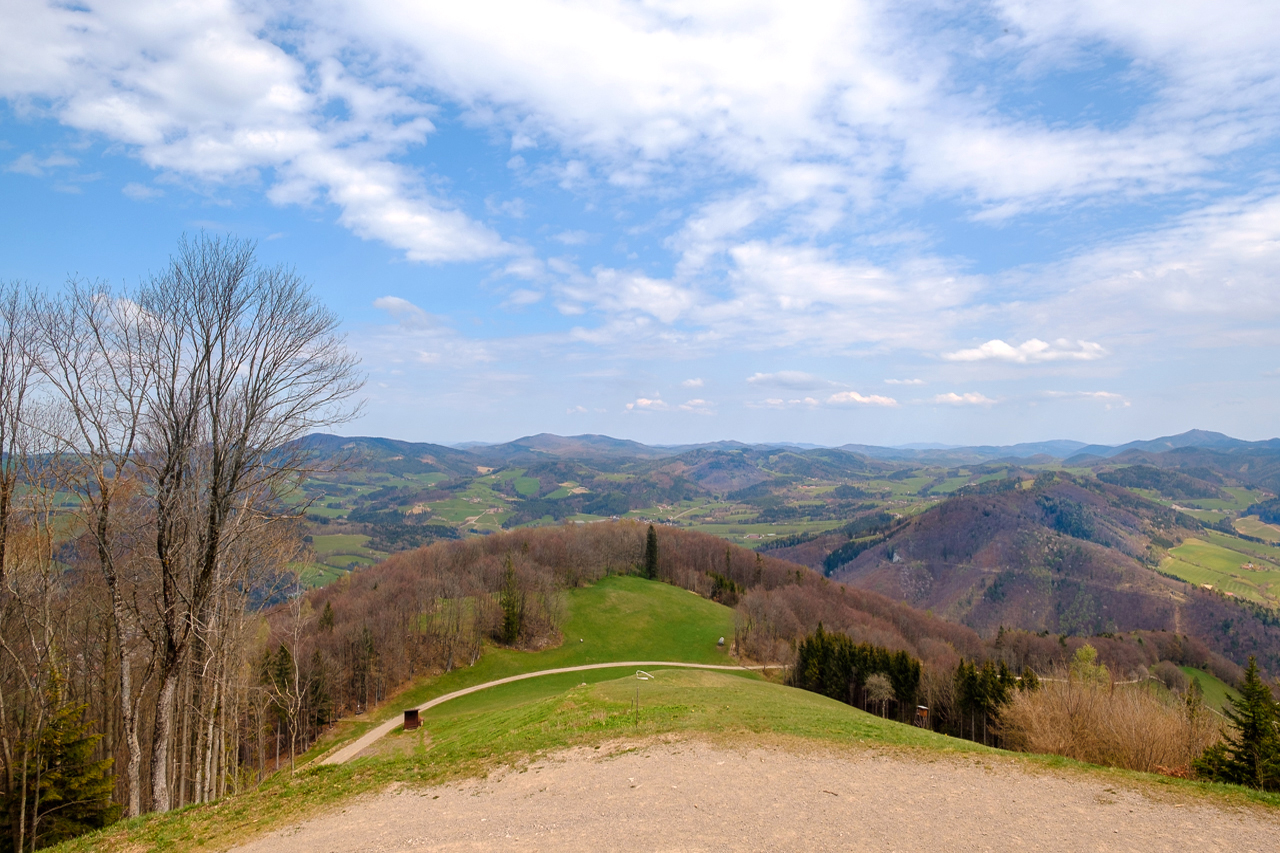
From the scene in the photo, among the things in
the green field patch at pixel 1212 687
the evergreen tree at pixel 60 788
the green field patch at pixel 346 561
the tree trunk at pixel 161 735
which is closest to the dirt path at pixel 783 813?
the tree trunk at pixel 161 735

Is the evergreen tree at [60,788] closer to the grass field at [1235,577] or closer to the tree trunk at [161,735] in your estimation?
the tree trunk at [161,735]

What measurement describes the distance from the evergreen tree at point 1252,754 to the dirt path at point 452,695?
33864 mm

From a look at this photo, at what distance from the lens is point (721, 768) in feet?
51.0

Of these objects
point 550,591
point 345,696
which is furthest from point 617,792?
point 550,591

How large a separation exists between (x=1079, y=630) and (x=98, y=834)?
671 feet

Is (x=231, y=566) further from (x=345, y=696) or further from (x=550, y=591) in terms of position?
(x=550, y=591)

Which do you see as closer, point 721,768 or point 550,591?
point 721,768

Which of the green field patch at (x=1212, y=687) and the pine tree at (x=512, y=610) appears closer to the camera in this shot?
the pine tree at (x=512, y=610)

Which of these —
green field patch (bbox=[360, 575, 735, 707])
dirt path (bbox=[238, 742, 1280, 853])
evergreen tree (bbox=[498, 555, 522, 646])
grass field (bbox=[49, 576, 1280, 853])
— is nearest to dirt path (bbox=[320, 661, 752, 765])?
green field patch (bbox=[360, 575, 735, 707])

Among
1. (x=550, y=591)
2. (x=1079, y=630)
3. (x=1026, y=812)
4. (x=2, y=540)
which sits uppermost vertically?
(x=2, y=540)

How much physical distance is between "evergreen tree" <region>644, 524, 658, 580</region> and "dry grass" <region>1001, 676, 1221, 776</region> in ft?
252

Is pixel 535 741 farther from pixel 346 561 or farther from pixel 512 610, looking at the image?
pixel 346 561

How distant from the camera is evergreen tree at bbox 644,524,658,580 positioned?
102000mm

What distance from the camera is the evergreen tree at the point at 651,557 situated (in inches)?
4016
